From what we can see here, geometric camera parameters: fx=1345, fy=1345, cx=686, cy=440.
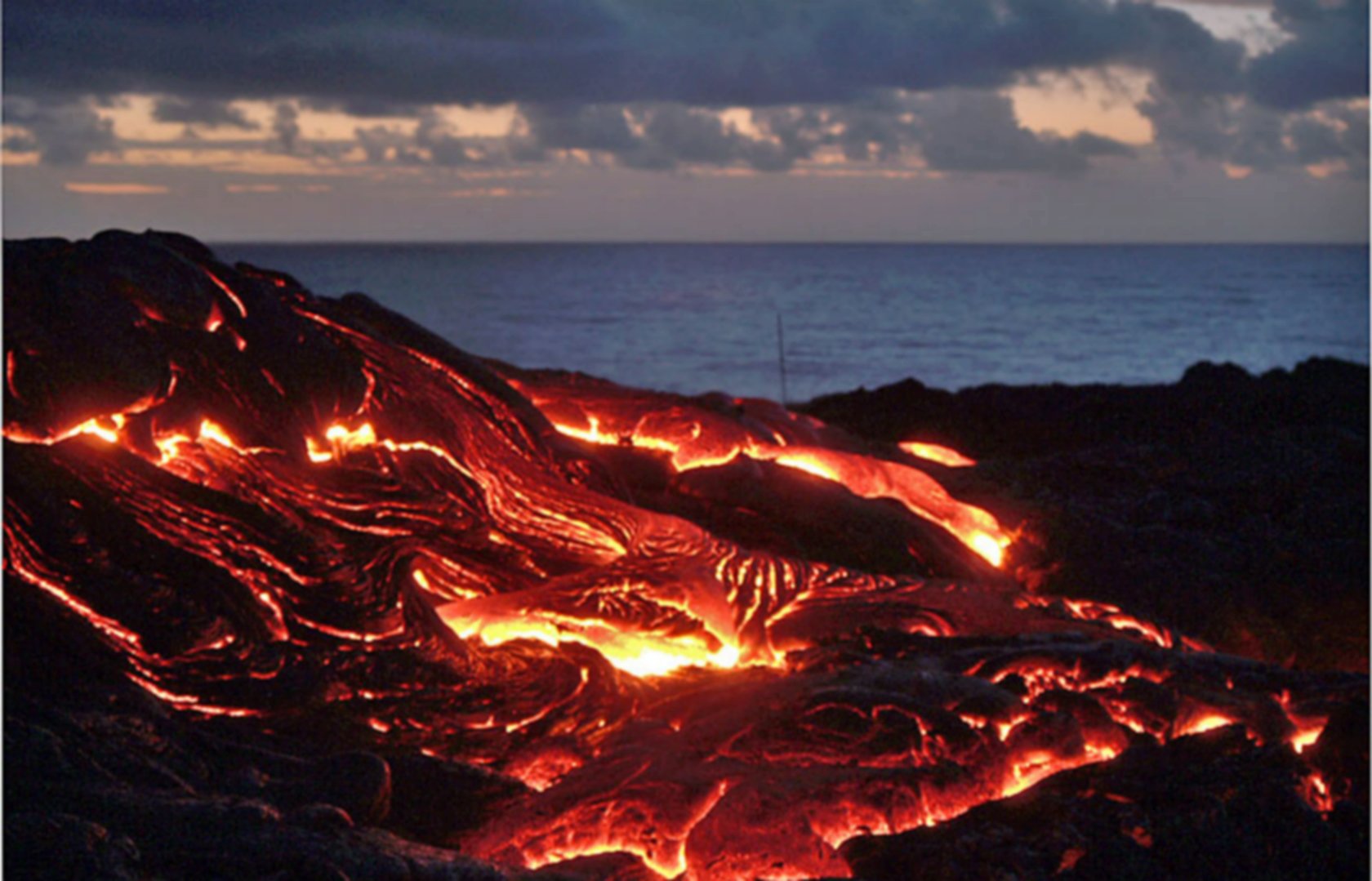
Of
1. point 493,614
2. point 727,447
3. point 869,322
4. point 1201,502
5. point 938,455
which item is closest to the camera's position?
point 493,614

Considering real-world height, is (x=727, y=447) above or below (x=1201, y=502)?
above

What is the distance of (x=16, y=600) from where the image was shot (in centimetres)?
383

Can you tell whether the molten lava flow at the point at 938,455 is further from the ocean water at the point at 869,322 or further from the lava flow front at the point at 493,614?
the ocean water at the point at 869,322

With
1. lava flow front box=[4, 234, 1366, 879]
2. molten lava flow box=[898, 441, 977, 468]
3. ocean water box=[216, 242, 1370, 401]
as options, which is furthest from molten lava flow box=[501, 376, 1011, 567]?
ocean water box=[216, 242, 1370, 401]

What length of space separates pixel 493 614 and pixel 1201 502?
14.0 feet

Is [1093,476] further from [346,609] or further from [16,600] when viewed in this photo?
[16,600]

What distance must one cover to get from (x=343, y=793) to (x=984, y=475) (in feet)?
16.3

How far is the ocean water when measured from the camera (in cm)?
2569

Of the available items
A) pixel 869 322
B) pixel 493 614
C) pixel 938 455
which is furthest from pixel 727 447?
pixel 869 322

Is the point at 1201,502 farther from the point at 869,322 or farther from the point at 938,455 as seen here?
the point at 869,322

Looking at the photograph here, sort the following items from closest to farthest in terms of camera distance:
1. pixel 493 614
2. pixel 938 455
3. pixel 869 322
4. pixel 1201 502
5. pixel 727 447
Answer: pixel 493 614 < pixel 727 447 < pixel 1201 502 < pixel 938 455 < pixel 869 322

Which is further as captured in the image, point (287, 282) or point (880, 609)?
point (880, 609)

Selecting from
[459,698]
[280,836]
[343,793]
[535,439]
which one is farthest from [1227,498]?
[280,836]

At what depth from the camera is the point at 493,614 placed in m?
4.80
